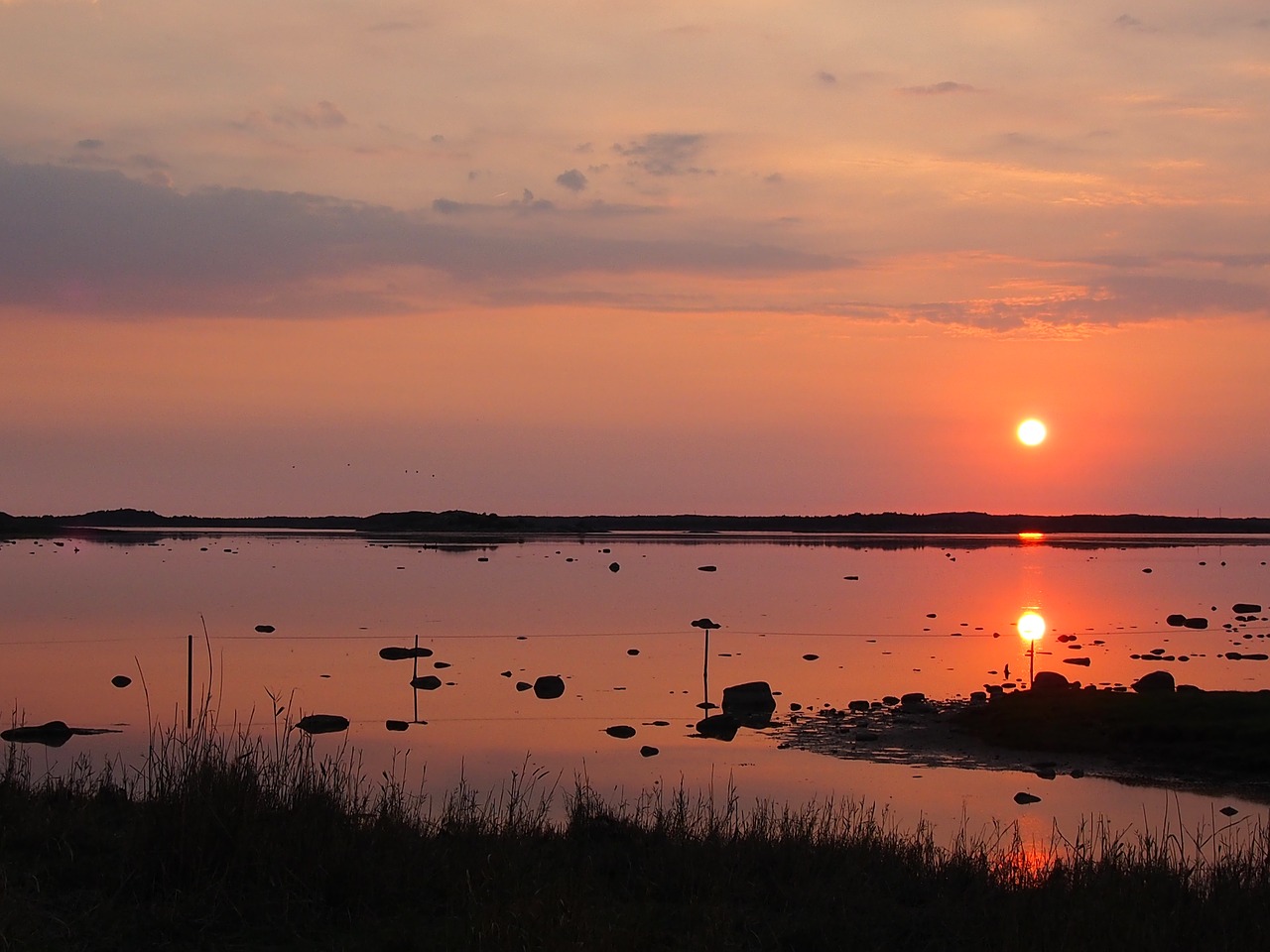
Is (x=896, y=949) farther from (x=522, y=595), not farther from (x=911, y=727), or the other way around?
(x=522, y=595)

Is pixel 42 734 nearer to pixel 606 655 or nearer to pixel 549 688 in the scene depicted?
pixel 549 688

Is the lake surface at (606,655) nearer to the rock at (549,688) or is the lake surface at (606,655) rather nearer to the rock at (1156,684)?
the rock at (549,688)

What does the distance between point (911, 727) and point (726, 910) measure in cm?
2064

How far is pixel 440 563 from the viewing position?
108 metres

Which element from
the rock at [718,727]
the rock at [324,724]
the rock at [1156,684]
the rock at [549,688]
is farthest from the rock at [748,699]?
the rock at [324,724]

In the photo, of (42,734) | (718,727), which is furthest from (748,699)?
(42,734)

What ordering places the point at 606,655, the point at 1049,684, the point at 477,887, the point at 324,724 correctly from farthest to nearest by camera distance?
the point at 606,655, the point at 1049,684, the point at 324,724, the point at 477,887

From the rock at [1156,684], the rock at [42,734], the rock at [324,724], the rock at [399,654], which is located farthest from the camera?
the rock at [399,654]

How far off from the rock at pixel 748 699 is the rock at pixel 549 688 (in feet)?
16.4

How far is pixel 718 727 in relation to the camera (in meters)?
30.2

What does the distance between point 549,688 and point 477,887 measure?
2421cm

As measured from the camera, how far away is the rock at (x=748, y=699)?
108 ft

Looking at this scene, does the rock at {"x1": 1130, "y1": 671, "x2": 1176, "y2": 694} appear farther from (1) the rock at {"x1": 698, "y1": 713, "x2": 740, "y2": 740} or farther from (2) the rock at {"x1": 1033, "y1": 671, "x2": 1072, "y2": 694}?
(1) the rock at {"x1": 698, "y1": 713, "x2": 740, "y2": 740}

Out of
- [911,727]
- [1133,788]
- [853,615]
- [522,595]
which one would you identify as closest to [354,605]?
[522,595]
